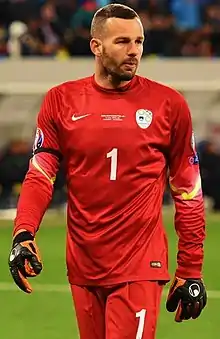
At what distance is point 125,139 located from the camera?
17.0ft

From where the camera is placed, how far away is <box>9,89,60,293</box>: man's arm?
5.02m

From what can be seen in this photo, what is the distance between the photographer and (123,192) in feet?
17.0

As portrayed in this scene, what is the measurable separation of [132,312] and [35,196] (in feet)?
2.27

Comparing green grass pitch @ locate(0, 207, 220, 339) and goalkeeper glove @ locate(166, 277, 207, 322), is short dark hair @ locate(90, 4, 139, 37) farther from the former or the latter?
green grass pitch @ locate(0, 207, 220, 339)

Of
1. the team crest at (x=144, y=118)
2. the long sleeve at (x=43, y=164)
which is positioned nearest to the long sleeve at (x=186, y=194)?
the team crest at (x=144, y=118)

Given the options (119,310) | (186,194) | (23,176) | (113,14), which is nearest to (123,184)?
(186,194)

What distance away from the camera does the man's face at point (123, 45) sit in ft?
16.9

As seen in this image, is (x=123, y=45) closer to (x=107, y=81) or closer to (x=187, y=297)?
(x=107, y=81)

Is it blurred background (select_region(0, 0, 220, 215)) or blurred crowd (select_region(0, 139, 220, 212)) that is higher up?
blurred background (select_region(0, 0, 220, 215))

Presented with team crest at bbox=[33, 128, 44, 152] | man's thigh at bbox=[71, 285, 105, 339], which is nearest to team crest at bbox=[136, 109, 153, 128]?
team crest at bbox=[33, 128, 44, 152]

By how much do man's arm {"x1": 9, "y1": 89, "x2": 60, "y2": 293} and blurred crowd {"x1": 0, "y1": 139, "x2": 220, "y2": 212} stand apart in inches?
430

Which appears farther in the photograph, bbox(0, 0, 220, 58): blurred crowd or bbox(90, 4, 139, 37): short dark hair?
bbox(0, 0, 220, 58): blurred crowd

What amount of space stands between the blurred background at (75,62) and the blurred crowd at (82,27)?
16mm

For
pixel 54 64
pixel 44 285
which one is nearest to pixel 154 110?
pixel 44 285
